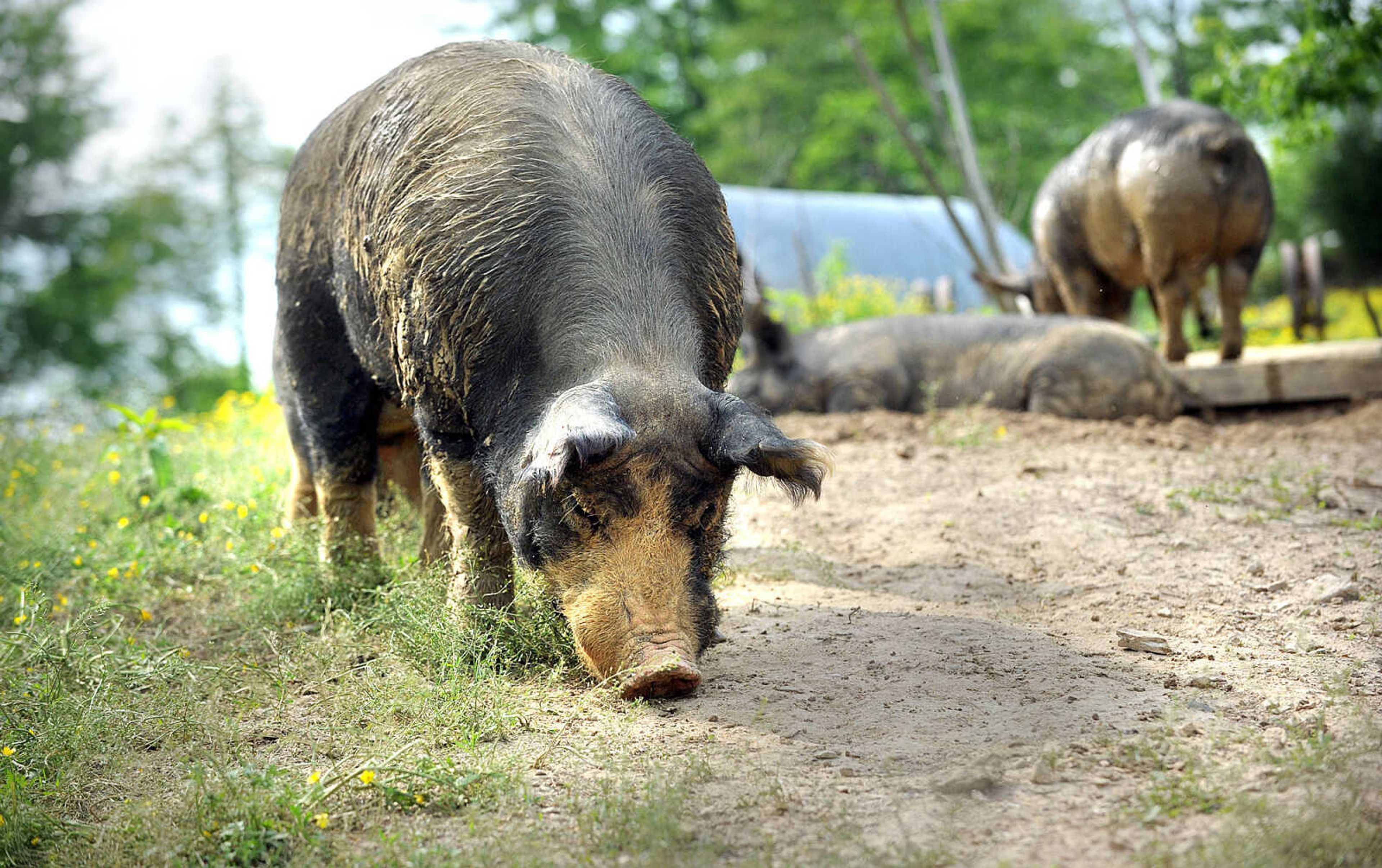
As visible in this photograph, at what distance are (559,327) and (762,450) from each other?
2.86ft

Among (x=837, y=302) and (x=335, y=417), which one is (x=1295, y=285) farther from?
(x=335, y=417)

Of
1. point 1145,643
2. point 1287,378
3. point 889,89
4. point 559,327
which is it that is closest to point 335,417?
point 559,327

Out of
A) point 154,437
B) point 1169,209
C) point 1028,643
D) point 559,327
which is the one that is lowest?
point 1028,643

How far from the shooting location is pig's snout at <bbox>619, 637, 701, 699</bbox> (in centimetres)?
352

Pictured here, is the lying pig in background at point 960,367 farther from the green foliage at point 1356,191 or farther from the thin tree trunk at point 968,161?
the green foliage at point 1356,191

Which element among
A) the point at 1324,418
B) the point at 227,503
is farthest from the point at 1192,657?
the point at 1324,418

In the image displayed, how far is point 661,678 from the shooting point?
140 inches

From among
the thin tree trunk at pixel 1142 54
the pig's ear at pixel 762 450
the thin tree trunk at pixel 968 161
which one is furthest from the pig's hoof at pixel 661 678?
the thin tree trunk at pixel 1142 54

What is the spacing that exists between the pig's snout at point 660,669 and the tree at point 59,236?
62.6 ft

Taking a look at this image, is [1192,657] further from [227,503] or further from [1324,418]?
[1324,418]

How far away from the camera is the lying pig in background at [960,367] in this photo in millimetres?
9602

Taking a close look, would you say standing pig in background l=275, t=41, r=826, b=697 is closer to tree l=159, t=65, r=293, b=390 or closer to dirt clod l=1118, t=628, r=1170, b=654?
dirt clod l=1118, t=628, r=1170, b=654

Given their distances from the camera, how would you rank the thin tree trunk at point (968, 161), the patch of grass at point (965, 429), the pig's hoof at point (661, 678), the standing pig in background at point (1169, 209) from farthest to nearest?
the thin tree trunk at point (968, 161) → the standing pig in background at point (1169, 209) → the patch of grass at point (965, 429) → the pig's hoof at point (661, 678)

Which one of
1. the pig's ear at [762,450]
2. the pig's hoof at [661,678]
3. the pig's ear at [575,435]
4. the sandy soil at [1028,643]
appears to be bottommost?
the sandy soil at [1028,643]
